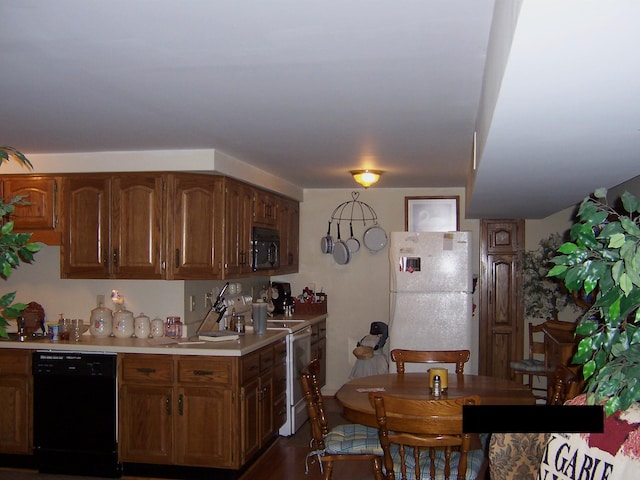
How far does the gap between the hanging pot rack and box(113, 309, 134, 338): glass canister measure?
2.68 m

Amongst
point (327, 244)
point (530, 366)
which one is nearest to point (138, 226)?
point (327, 244)

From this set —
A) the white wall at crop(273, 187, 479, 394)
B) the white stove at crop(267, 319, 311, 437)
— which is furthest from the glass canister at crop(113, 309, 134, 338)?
the white wall at crop(273, 187, 479, 394)

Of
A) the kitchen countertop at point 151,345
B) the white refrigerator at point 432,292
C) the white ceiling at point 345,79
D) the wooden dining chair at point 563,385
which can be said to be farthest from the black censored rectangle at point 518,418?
the white refrigerator at point 432,292

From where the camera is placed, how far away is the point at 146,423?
4.20 metres

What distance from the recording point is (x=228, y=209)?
4602 mm

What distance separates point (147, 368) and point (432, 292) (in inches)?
103

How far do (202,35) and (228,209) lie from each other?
2.58 metres

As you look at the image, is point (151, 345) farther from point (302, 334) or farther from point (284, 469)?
point (302, 334)

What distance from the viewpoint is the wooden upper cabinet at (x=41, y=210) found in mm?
4582

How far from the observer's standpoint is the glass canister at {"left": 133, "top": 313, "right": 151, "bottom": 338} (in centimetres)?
463

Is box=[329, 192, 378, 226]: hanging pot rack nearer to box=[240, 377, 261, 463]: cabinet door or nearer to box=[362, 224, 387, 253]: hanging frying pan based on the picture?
box=[362, 224, 387, 253]: hanging frying pan

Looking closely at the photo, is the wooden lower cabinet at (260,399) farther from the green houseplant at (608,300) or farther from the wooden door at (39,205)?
the green houseplant at (608,300)

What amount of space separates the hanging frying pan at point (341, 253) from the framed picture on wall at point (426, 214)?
2.24 ft

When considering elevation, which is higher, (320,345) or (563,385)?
(563,385)
